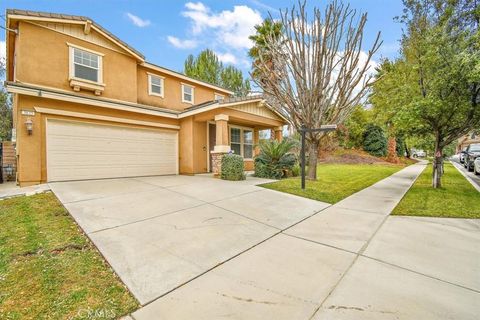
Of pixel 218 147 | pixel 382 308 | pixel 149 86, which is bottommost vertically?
pixel 382 308

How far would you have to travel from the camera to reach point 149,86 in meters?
12.1

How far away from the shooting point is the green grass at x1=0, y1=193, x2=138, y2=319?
2061 millimetres

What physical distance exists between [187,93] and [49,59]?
21.3 ft

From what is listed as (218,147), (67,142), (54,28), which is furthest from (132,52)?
(218,147)

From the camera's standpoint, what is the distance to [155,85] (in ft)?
40.6

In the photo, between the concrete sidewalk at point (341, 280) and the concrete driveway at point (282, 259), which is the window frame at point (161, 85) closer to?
the concrete driveway at point (282, 259)

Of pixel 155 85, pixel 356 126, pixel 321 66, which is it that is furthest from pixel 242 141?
pixel 356 126

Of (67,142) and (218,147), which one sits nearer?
(67,142)

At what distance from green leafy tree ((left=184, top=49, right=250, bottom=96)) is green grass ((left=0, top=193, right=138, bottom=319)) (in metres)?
20.9

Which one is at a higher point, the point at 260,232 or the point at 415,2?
the point at 415,2

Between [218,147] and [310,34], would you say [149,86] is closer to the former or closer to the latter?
[218,147]

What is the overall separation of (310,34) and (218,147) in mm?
5611

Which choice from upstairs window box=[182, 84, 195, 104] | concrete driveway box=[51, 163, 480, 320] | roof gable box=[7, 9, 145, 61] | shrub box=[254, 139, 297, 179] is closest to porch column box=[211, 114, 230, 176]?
shrub box=[254, 139, 297, 179]

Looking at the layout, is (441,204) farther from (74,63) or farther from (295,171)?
(74,63)
